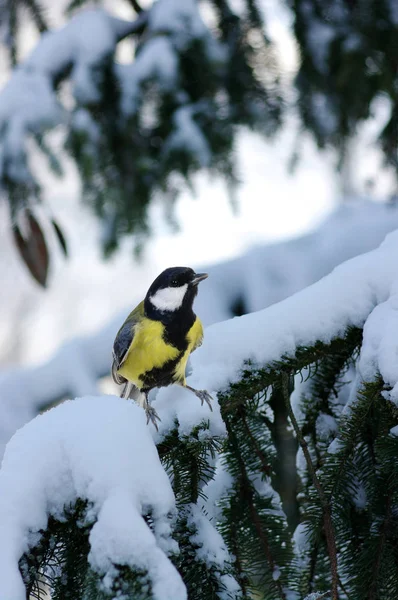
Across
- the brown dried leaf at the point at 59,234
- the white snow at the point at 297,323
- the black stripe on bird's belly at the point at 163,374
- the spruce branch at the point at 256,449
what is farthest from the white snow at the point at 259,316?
the brown dried leaf at the point at 59,234

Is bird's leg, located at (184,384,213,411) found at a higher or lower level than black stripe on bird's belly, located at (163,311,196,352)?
lower

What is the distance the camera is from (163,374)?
179 cm

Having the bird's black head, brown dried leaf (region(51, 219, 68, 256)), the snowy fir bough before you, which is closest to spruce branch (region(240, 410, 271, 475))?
the bird's black head

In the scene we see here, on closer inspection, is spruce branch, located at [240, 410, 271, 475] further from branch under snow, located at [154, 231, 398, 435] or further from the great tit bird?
the great tit bird

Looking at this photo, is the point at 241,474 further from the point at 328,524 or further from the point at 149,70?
the point at 149,70

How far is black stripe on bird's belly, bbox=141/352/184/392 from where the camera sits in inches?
70.1

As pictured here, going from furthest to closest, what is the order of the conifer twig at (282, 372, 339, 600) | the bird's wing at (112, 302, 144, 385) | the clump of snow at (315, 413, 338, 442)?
1. the bird's wing at (112, 302, 144, 385)
2. the clump of snow at (315, 413, 338, 442)
3. the conifer twig at (282, 372, 339, 600)

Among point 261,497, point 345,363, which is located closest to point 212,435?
point 261,497

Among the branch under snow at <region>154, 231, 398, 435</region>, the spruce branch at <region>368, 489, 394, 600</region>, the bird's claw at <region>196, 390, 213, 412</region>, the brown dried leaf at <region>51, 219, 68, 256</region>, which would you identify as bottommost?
the spruce branch at <region>368, 489, 394, 600</region>

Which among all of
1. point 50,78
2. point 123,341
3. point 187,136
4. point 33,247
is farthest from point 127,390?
point 50,78

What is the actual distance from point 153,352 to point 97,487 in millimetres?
974

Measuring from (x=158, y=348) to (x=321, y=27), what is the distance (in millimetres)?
1582

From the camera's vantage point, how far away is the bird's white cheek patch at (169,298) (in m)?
1.87

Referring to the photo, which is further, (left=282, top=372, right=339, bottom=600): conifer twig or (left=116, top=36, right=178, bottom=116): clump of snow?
(left=116, top=36, right=178, bottom=116): clump of snow
